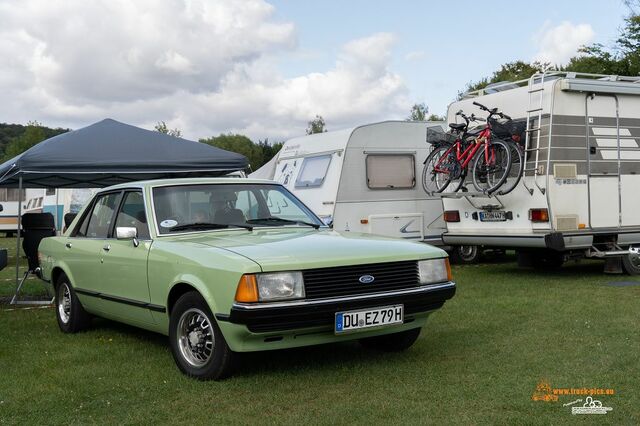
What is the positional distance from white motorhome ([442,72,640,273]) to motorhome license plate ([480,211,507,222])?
2 centimetres

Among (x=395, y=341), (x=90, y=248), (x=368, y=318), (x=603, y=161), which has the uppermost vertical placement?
(x=603, y=161)

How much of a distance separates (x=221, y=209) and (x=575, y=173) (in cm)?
602

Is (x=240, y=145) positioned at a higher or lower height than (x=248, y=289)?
higher

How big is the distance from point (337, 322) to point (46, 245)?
14.2 feet

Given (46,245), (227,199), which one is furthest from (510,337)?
(46,245)

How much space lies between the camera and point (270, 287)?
4828 millimetres

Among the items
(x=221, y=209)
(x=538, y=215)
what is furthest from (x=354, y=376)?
(x=538, y=215)

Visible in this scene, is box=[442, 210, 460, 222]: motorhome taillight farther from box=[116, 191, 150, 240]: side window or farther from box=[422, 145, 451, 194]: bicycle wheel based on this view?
box=[116, 191, 150, 240]: side window

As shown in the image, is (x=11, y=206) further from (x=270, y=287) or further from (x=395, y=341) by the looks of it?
(x=270, y=287)

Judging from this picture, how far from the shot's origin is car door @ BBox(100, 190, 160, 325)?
5926mm

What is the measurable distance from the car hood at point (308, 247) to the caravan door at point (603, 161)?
5624 mm

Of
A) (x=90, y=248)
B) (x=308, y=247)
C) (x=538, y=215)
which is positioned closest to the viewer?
(x=308, y=247)

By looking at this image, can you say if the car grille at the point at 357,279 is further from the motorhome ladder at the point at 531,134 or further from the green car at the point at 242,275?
the motorhome ladder at the point at 531,134

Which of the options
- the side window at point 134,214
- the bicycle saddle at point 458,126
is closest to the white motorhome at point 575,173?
the bicycle saddle at point 458,126
